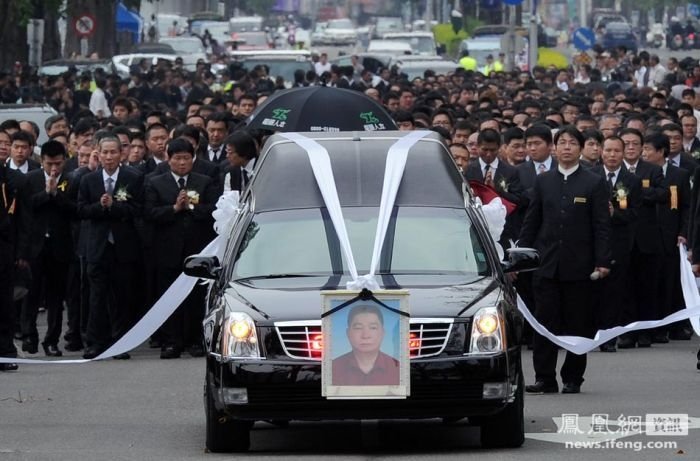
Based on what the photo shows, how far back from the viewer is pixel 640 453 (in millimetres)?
10891

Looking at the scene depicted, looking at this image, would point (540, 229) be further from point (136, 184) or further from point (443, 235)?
point (136, 184)

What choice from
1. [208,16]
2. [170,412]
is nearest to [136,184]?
[170,412]

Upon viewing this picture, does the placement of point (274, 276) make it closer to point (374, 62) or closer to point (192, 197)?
point (192, 197)

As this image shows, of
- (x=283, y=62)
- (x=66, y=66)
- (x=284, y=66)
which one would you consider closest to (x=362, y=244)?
(x=284, y=66)

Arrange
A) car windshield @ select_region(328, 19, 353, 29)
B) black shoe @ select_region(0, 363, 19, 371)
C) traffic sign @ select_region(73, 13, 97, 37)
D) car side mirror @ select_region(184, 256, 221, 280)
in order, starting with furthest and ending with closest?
car windshield @ select_region(328, 19, 353, 29) → traffic sign @ select_region(73, 13, 97, 37) → black shoe @ select_region(0, 363, 19, 371) → car side mirror @ select_region(184, 256, 221, 280)

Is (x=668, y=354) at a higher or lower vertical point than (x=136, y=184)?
lower

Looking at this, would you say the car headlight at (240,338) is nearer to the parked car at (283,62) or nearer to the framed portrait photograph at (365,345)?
the framed portrait photograph at (365,345)

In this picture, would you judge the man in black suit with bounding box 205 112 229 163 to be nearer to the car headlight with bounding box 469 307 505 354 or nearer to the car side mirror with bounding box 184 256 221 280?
the car side mirror with bounding box 184 256 221 280

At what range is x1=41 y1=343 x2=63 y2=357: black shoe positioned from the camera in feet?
58.9

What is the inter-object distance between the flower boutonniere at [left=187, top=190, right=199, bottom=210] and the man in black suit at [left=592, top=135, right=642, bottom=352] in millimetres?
3430

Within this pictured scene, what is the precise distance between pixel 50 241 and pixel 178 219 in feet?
4.75

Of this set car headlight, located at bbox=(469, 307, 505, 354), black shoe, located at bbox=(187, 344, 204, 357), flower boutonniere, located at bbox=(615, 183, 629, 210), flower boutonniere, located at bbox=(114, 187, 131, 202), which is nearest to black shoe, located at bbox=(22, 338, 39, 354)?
black shoe, located at bbox=(187, 344, 204, 357)

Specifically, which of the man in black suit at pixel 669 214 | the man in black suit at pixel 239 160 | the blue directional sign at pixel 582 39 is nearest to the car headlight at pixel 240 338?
the man in black suit at pixel 239 160

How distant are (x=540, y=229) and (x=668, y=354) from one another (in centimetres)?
333
